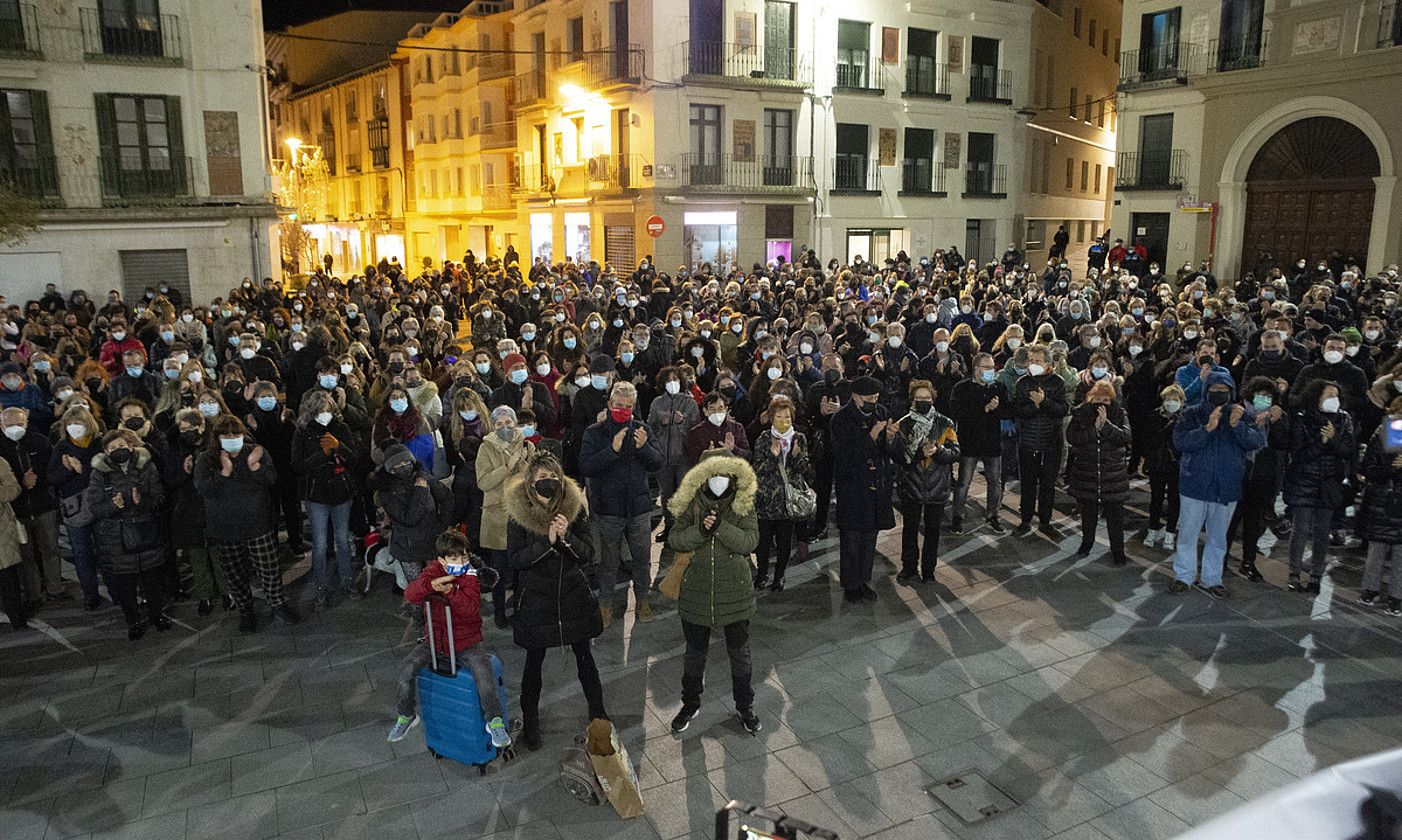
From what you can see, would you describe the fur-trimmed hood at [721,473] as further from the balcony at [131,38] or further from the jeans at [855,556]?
the balcony at [131,38]

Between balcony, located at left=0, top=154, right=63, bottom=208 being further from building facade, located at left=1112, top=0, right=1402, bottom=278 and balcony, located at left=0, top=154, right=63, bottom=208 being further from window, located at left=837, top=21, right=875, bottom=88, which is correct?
building facade, located at left=1112, top=0, right=1402, bottom=278

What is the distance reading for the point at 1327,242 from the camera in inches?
1003

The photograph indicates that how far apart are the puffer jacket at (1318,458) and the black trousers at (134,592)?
9.45m

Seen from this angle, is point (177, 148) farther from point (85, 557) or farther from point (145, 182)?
point (85, 557)

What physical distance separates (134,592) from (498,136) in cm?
4000

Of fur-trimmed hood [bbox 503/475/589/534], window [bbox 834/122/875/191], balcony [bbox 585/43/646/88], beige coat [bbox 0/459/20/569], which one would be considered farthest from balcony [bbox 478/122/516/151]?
fur-trimmed hood [bbox 503/475/589/534]

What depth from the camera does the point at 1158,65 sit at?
28766 millimetres

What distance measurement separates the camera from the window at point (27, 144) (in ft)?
72.7

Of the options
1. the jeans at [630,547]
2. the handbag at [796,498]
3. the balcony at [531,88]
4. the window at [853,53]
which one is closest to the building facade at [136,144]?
the balcony at [531,88]

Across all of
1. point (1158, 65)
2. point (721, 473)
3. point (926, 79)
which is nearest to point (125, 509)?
point (721, 473)

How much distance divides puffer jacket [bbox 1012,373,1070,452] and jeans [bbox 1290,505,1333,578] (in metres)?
2.16

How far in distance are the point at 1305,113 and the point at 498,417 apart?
2523cm

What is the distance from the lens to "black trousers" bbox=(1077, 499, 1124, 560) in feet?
30.3

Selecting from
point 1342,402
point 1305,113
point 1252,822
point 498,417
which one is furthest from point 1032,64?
point 1252,822
